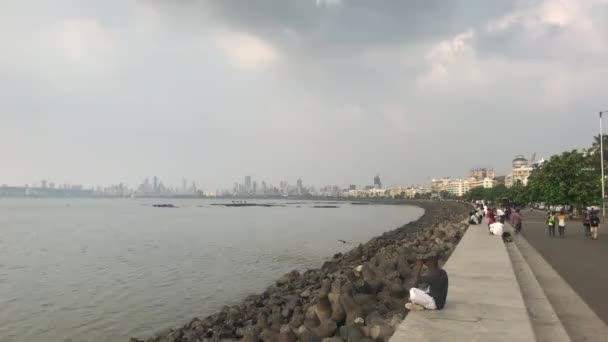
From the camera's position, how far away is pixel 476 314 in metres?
6.50

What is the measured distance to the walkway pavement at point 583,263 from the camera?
29.2 ft

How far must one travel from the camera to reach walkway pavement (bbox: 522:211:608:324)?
8.91 m

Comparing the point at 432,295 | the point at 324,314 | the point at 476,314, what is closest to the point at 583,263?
the point at 476,314

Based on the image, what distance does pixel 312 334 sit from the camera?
7508 millimetres

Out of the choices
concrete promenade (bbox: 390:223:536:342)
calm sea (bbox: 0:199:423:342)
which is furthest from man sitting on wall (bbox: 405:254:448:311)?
calm sea (bbox: 0:199:423:342)

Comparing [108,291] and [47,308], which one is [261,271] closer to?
[108,291]

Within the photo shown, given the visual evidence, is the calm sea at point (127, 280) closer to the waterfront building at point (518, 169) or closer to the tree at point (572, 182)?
the tree at point (572, 182)

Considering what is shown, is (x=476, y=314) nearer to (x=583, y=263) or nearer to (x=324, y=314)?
(x=324, y=314)

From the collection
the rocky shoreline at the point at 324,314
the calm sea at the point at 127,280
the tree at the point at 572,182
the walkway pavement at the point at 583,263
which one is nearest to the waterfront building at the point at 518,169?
the tree at the point at 572,182

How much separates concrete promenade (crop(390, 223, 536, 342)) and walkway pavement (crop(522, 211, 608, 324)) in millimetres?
1485

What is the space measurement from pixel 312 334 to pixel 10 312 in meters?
13.0

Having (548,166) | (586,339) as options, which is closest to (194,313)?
(586,339)

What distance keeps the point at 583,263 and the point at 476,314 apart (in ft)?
29.5

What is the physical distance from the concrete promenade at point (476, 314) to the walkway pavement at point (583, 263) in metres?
1.49
